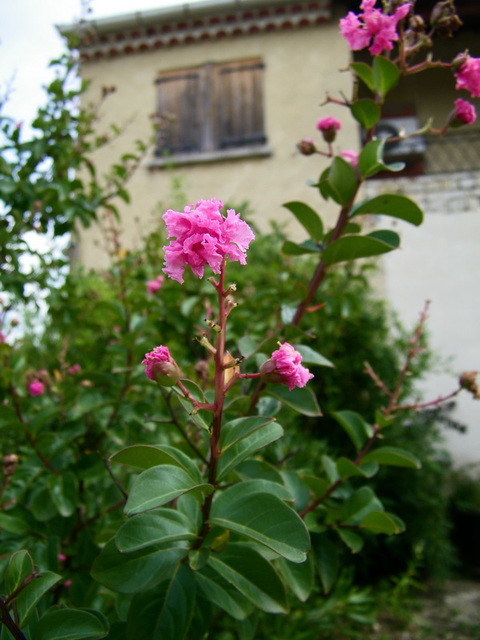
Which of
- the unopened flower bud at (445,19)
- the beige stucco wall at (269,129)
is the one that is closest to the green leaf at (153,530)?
the unopened flower bud at (445,19)

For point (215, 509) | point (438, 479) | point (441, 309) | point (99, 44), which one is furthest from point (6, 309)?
point (99, 44)

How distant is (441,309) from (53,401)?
3.77 meters

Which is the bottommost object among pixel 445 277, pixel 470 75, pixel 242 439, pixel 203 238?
pixel 242 439

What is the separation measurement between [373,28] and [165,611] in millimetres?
1119

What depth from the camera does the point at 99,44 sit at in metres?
6.07

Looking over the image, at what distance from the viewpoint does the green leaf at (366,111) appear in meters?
1.07

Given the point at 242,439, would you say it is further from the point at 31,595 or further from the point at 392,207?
the point at 392,207

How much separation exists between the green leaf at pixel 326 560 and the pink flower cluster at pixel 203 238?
71 cm

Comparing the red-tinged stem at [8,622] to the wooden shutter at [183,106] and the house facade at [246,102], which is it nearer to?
the house facade at [246,102]

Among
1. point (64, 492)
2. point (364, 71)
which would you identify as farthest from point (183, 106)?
point (64, 492)

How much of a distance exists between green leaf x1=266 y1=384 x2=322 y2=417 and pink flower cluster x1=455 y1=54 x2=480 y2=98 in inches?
26.8

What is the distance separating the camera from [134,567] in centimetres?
73

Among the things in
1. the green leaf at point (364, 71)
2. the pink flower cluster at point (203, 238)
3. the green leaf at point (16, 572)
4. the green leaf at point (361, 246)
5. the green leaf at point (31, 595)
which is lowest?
the green leaf at point (31, 595)

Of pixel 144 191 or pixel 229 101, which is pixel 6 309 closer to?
pixel 144 191
